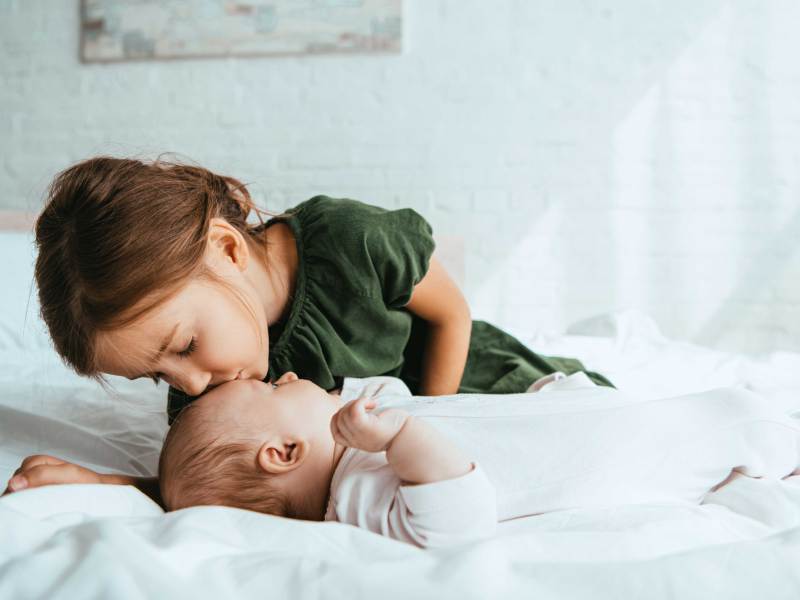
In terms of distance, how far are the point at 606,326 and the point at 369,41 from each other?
1362 millimetres

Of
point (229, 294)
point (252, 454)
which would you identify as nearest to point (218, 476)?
point (252, 454)

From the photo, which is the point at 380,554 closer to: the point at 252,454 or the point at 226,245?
the point at 252,454

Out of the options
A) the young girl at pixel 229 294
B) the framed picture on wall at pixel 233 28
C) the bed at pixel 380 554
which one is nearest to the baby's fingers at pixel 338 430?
the bed at pixel 380 554

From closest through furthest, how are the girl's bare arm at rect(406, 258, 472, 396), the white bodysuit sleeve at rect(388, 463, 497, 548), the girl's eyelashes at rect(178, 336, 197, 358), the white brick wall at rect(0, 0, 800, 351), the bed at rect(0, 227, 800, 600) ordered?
the bed at rect(0, 227, 800, 600), the white bodysuit sleeve at rect(388, 463, 497, 548), the girl's eyelashes at rect(178, 336, 197, 358), the girl's bare arm at rect(406, 258, 472, 396), the white brick wall at rect(0, 0, 800, 351)

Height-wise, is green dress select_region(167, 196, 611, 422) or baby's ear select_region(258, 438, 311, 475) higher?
green dress select_region(167, 196, 611, 422)

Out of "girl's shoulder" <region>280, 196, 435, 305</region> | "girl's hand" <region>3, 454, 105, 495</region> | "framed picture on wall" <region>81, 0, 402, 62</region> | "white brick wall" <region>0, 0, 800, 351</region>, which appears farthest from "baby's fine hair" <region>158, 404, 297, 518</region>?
"framed picture on wall" <region>81, 0, 402, 62</region>

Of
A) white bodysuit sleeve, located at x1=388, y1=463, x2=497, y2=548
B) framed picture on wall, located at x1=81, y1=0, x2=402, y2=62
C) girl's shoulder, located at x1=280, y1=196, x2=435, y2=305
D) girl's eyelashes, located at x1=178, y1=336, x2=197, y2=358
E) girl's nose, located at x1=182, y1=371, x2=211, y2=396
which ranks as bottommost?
white bodysuit sleeve, located at x1=388, y1=463, x2=497, y2=548

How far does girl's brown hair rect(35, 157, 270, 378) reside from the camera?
34.9 inches

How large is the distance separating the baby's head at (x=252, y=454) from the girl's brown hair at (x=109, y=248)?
155mm

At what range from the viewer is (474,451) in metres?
0.84

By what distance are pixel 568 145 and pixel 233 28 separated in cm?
129

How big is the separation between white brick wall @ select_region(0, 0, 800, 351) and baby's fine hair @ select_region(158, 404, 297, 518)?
193 centimetres

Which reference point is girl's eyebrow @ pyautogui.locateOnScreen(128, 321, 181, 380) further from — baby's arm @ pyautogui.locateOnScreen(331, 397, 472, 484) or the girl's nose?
baby's arm @ pyautogui.locateOnScreen(331, 397, 472, 484)

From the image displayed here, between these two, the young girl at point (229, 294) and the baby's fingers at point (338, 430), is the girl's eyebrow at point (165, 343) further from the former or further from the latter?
the baby's fingers at point (338, 430)
